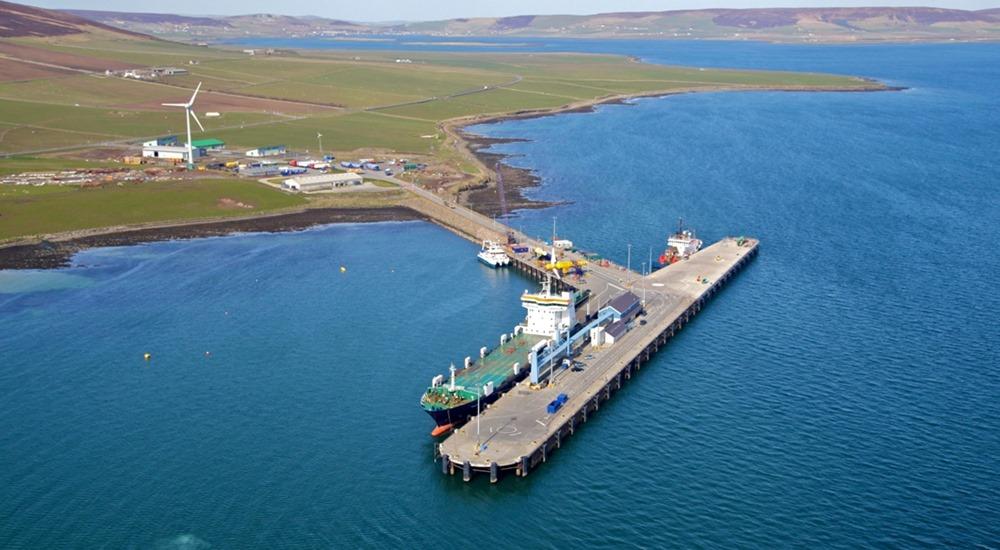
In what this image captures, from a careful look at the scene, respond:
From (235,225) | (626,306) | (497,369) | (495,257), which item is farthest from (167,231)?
(626,306)

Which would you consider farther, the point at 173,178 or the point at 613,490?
the point at 173,178

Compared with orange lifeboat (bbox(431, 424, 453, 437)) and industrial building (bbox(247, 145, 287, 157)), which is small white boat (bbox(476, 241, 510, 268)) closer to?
orange lifeboat (bbox(431, 424, 453, 437))

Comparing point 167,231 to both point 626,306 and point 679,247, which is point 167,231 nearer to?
point 679,247

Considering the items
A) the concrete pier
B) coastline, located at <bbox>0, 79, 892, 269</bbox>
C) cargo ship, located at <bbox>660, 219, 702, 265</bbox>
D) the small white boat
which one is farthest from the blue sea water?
coastline, located at <bbox>0, 79, 892, 269</bbox>

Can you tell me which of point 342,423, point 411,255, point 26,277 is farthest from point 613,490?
point 26,277

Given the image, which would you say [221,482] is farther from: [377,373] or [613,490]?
[613,490]
